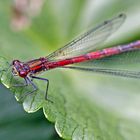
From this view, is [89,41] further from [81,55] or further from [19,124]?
[19,124]

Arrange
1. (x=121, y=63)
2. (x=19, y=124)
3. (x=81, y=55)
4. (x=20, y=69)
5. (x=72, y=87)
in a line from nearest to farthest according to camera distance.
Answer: (x=20, y=69), (x=19, y=124), (x=81, y=55), (x=72, y=87), (x=121, y=63)

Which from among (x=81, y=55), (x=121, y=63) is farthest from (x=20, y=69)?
(x=121, y=63)

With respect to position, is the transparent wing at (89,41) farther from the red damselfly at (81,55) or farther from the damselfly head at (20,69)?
the damselfly head at (20,69)

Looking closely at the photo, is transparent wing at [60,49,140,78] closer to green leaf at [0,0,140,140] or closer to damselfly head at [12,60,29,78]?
green leaf at [0,0,140,140]

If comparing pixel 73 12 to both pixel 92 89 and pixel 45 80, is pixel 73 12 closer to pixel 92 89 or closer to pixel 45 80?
pixel 92 89

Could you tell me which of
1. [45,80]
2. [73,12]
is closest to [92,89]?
[73,12]

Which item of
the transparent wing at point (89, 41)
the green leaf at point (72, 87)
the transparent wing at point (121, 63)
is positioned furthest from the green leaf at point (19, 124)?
the transparent wing at point (121, 63)
